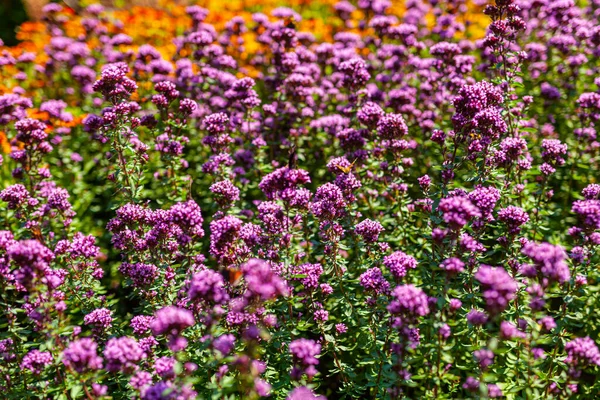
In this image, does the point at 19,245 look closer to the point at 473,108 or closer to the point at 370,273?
the point at 370,273

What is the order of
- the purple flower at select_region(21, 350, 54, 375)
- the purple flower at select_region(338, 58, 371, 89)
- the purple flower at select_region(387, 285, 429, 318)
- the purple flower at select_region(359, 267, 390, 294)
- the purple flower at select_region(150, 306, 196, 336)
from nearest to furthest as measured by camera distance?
the purple flower at select_region(150, 306, 196, 336) → the purple flower at select_region(387, 285, 429, 318) → the purple flower at select_region(21, 350, 54, 375) → the purple flower at select_region(359, 267, 390, 294) → the purple flower at select_region(338, 58, 371, 89)

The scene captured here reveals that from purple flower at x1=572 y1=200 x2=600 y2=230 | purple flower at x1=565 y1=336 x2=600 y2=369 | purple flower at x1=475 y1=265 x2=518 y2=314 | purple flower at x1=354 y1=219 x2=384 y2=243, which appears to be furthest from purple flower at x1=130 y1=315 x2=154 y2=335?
purple flower at x1=572 y1=200 x2=600 y2=230

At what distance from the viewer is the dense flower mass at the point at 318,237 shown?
4.69 metres

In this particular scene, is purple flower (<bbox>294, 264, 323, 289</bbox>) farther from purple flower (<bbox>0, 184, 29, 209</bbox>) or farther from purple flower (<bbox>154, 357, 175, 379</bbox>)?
purple flower (<bbox>0, 184, 29, 209</bbox>)

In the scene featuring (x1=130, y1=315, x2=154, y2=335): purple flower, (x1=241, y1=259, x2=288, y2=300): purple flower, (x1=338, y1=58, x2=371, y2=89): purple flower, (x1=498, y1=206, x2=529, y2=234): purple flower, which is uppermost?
(x1=338, y1=58, x2=371, y2=89): purple flower

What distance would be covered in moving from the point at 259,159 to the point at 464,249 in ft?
14.0

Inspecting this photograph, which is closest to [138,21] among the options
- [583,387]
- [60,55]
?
[60,55]

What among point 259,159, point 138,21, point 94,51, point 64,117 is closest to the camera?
point 259,159

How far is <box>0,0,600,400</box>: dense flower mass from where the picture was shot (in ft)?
15.4

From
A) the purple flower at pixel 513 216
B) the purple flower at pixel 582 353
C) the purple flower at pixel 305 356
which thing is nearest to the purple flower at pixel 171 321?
the purple flower at pixel 305 356

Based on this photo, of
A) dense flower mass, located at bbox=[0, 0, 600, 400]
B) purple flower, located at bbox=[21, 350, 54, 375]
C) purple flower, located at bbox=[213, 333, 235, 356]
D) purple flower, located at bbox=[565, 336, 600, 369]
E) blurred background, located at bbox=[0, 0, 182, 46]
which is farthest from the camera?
blurred background, located at bbox=[0, 0, 182, 46]

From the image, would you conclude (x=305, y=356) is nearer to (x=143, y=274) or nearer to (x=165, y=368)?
(x=165, y=368)

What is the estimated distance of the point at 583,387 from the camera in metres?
6.23

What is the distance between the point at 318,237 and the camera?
294 inches
